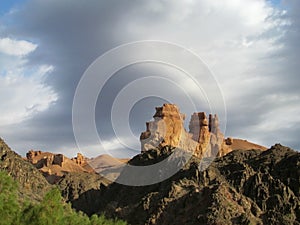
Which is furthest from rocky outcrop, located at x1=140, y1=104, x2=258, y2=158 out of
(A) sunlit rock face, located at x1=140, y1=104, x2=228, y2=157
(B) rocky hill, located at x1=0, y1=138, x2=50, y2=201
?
(B) rocky hill, located at x1=0, y1=138, x2=50, y2=201

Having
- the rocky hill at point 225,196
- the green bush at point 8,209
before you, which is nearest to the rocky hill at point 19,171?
the rocky hill at point 225,196

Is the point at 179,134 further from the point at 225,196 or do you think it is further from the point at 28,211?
the point at 28,211

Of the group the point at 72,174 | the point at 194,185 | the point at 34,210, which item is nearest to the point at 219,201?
the point at 194,185

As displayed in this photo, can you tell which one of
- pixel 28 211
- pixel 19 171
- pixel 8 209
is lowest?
pixel 8 209

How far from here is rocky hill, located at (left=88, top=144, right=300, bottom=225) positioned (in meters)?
81.1

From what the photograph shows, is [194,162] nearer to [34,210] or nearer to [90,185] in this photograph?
[90,185]

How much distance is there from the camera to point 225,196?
83.6m

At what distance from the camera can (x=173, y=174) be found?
107500mm

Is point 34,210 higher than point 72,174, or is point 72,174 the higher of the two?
point 72,174

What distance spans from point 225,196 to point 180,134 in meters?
83.6

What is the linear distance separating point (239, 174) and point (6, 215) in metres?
72.9

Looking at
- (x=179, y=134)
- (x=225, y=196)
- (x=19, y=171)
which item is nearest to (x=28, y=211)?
(x=225, y=196)

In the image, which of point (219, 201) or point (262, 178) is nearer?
point (219, 201)

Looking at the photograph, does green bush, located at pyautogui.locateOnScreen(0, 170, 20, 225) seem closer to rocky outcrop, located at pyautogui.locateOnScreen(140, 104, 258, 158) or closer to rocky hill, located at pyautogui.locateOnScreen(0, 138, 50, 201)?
rocky hill, located at pyautogui.locateOnScreen(0, 138, 50, 201)
